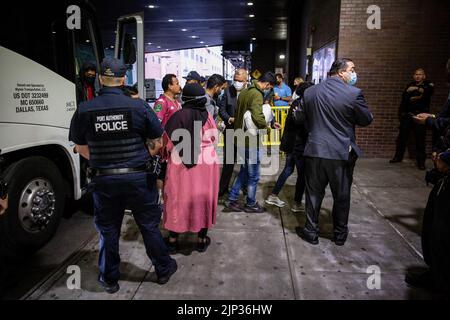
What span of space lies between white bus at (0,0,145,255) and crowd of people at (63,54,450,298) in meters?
0.66

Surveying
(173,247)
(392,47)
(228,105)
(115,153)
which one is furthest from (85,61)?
(392,47)

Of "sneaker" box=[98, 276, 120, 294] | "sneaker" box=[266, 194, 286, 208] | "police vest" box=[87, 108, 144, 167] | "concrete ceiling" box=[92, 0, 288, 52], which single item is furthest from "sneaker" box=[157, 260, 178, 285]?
"concrete ceiling" box=[92, 0, 288, 52]

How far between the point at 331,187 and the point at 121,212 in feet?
7.32

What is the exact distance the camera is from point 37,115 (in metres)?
3.59

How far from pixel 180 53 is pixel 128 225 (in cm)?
5810

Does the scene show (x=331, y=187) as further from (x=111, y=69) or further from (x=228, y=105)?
(x=111, y=69)

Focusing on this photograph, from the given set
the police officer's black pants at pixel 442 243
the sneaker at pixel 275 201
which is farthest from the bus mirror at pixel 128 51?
the police officer's black pants at pixel 442 243

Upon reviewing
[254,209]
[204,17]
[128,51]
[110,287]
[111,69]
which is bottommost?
[110,287]

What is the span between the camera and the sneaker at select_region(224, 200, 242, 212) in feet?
16.4

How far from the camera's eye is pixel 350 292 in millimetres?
3037

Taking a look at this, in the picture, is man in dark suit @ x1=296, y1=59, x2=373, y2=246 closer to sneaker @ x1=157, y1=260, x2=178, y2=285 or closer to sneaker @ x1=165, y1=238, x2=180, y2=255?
sneaker @ x1=165, y1=238, x2=180, y2=255

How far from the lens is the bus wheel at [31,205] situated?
3.36 metres

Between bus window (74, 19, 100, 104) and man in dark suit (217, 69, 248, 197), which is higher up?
bus window (74, 19, 100, 104)

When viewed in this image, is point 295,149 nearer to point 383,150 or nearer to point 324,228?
point 324,228
